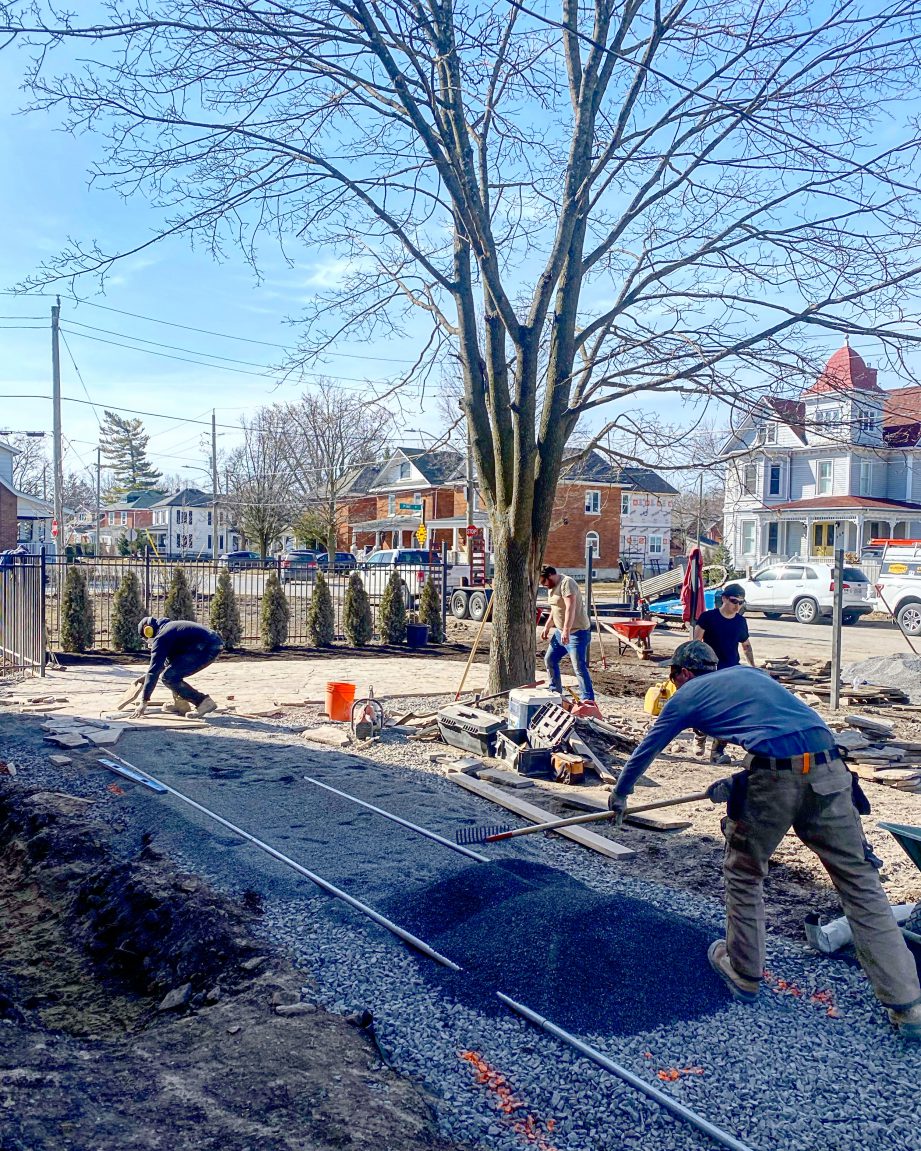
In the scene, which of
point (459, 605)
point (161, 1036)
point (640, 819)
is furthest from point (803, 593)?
point (161, 1036)

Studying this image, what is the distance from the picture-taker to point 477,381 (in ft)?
37.4

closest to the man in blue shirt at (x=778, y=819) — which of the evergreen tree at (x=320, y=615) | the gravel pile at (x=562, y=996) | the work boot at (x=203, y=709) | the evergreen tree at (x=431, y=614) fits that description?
the gravel pile at (x=562, y=996)

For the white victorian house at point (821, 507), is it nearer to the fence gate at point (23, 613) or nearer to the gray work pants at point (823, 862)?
the fence gate at point (23, 613)

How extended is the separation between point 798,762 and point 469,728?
5789mm

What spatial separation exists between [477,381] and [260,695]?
5.49m

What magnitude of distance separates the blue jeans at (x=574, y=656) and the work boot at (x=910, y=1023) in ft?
23.1

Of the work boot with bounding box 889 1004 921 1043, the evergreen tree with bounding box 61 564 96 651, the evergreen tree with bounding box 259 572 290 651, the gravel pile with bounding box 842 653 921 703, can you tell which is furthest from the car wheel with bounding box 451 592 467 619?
the work boot with bounding box 889 1004 921 1043

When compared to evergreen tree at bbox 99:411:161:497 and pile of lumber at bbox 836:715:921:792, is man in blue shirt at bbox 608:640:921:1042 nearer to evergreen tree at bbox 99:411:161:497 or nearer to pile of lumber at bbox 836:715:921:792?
pile of lumber at bbox 836:715:921:792

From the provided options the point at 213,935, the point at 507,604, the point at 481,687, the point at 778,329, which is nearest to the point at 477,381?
the point at 507,604

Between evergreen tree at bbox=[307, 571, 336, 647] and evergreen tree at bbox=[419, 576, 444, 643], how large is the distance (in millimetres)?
2099

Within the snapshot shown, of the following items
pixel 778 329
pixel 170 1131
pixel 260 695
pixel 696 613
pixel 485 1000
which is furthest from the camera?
pixel 260 695

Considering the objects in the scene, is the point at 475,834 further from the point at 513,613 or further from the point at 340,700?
the point at 513,613

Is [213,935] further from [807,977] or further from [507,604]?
[507,604]

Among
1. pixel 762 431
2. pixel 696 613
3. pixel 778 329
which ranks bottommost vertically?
pixel 696 613
